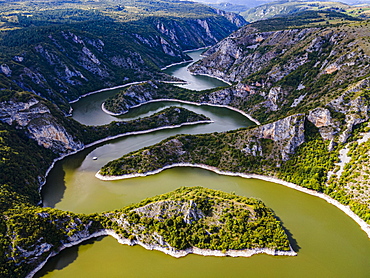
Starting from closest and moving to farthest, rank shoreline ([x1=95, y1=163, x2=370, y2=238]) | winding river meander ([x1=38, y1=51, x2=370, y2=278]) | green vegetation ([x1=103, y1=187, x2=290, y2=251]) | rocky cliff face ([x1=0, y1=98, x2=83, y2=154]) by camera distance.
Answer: winding river meander ([x1=38, y1=51, x2=370, y2=278]) → green vegetation ([x1=103, y1=187, x2=290, y2=251]) → shoreline ([x1=95, y1=163, x2=370, y2=238]) → rocky cliff face ([x1=0, y1=98, x2=83, y2=154])

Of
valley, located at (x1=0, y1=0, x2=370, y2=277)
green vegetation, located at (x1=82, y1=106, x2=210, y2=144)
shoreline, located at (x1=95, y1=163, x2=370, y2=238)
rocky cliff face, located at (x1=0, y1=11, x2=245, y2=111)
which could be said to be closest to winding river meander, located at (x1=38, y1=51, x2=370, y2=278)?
valley, located at (x1=0, y1=0, x2=370, y2=277)

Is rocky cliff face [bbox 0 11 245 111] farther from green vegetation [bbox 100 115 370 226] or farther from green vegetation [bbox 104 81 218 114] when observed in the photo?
green vegetation [bbox 100 115 370 226]

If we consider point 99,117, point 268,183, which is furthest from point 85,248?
point 99,117

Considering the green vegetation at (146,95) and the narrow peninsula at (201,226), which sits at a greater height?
the green vegetation at (146,95)

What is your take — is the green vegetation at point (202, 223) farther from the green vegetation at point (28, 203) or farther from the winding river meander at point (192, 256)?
the green vegetation at point (28, 203)

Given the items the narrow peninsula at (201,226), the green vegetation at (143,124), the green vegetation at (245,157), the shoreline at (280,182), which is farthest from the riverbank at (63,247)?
the green vegetation at (143,124)

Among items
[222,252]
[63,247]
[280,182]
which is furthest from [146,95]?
[222,252]

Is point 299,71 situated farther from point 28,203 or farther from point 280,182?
point 28,203
